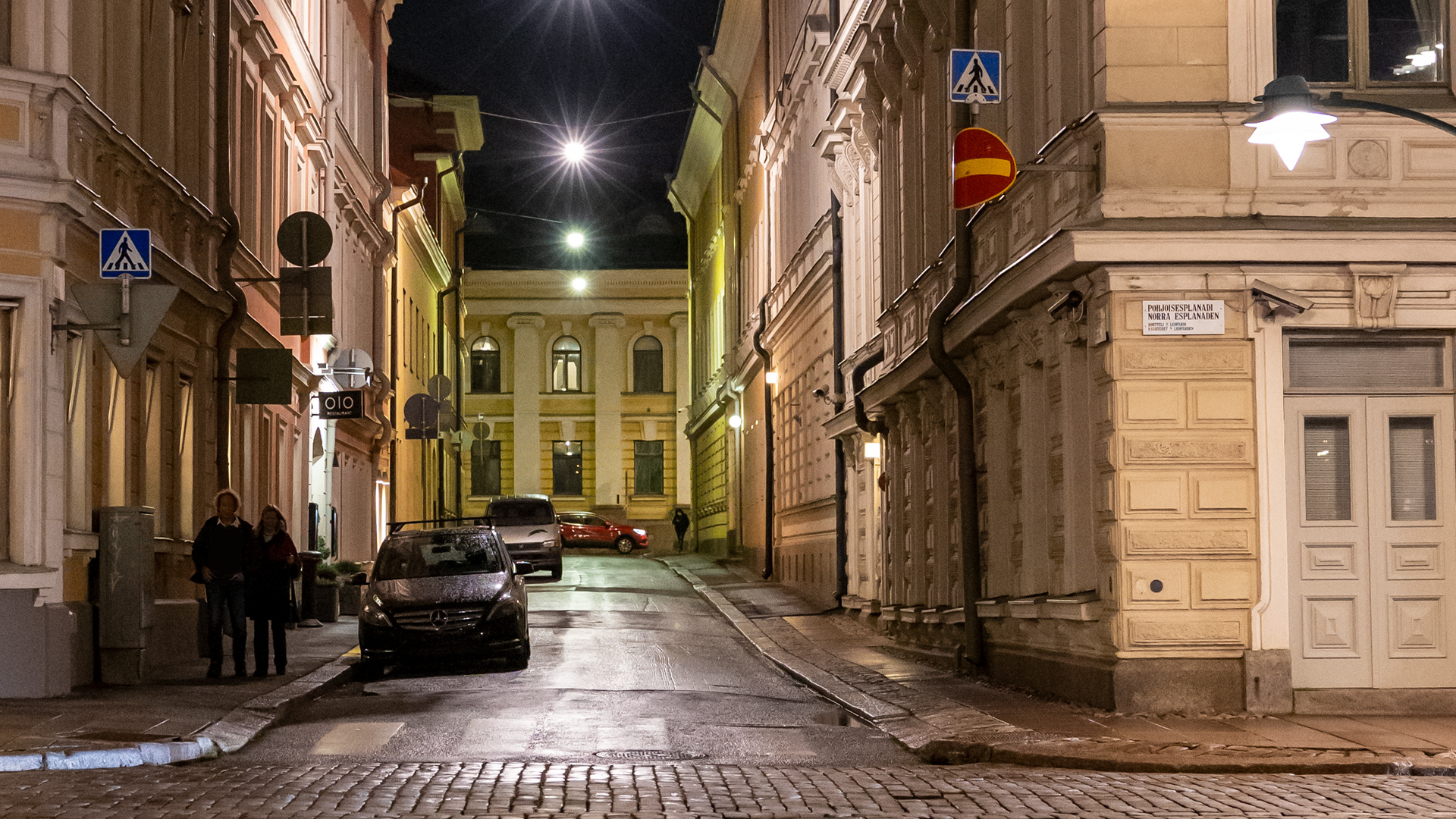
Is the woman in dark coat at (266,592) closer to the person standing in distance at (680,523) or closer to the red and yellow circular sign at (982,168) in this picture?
the red and yellow circular sign at (982,168)

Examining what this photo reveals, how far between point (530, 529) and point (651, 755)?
2488 centimetres

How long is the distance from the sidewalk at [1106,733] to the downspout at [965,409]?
66cm

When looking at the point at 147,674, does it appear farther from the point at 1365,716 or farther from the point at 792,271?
the point at 792,271

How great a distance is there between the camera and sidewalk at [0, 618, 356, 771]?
36.1 ft

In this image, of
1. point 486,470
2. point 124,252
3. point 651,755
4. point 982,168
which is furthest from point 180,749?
point 486,470

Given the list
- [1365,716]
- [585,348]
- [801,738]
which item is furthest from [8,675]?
[585,348]

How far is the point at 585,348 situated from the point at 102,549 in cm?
5404

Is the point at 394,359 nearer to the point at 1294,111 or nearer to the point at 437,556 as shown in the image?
the point at 437,556

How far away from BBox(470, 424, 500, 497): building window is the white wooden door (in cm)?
5431

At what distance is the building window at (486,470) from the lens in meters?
67.8

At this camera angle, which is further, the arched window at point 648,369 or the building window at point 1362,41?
the arched window at point 648,369

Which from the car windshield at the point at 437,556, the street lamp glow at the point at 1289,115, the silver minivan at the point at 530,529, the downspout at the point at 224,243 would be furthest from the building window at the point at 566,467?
the street lamp glow at the point at 1289,115

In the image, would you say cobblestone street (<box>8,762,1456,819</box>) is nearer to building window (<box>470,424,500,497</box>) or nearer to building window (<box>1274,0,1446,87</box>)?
building window (<box>1274,0,1446,87</box>)

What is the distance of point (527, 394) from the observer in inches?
2721
